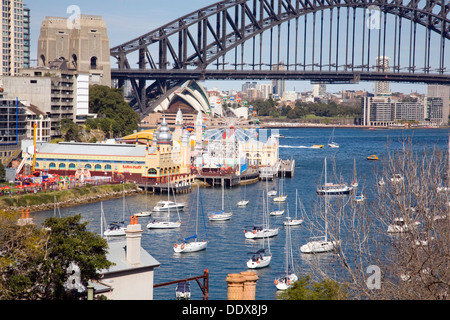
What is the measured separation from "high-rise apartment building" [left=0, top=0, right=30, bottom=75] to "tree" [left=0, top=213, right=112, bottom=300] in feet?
203

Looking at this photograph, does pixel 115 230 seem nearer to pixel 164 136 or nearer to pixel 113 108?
pixel 164 136

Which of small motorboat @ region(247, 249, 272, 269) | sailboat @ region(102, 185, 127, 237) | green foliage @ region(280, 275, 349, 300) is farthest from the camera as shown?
sailboat @ region(102, 185, 127, 237)

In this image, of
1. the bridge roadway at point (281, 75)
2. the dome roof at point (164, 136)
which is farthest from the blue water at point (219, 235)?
the bridge roadway at point (281, 75)

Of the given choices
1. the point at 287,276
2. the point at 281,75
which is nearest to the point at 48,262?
the point at 287,276

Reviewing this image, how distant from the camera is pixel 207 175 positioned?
4934cm

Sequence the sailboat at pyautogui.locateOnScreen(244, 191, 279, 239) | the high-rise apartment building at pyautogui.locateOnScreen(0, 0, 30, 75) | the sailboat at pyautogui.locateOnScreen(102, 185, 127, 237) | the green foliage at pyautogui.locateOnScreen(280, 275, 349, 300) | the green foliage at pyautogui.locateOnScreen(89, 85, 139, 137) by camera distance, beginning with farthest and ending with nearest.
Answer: the high-rise apartment building at pyautogui.locateOnScreen(0, 0, 30, 75), the green foliage at pyautogui.locateOnScreen(89, 85, 139, 137), the sailboat at pyautogui.locateOnScreen(102, 185, 127, 237), the sailboat at pyautogui.locateOnScreen(244, 191, 279, 239), the green foliage at pyautogui.locateOnScreen(280, 275, 349, 300)

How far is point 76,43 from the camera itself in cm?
6278

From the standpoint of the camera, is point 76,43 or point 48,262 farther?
point 76,43

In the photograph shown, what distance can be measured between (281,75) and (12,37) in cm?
2653

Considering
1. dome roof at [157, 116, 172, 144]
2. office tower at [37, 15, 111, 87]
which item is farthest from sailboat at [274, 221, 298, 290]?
office tower at [37, 15, 111, 87]

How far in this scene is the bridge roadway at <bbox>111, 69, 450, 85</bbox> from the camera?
64.9 meters

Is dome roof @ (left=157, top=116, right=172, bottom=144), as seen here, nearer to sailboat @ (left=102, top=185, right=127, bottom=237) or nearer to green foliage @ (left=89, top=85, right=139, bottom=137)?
green foliage @ (left=89, top=85, right=139, bottom=137)

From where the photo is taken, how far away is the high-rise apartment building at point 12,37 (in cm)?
7219

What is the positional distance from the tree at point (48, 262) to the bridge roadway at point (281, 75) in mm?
52377
